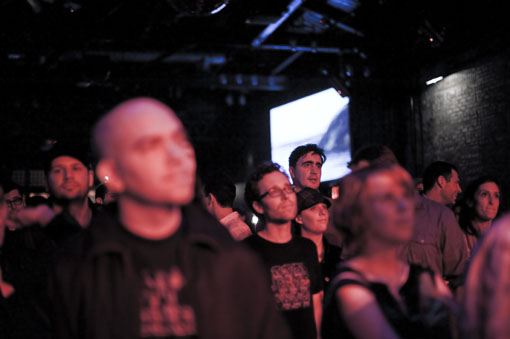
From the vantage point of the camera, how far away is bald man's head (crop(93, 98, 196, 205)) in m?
1.49

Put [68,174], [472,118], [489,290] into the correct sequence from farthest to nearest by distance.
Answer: [472,118]
[68,174]
[489,290]

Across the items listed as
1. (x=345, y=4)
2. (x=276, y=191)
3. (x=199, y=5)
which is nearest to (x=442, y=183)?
(x=276, y=191)

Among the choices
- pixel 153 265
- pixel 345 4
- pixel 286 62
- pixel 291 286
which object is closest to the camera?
pixel 153 265

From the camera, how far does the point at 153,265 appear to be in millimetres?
1516

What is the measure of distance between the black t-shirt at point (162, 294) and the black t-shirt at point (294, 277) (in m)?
1.37

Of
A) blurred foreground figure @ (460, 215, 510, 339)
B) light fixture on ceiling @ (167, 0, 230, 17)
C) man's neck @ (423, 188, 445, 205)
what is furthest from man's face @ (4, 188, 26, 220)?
blurred foreground figure @ (460, 215, 510, 339)

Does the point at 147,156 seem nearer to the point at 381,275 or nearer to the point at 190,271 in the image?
Answer: the point at 190,271

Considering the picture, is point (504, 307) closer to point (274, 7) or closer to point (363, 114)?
point (274, 7)

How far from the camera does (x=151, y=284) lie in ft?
4.90

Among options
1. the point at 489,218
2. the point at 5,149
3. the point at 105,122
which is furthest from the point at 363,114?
the point at 105,122

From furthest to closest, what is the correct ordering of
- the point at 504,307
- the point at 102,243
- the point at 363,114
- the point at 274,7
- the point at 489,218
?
the point at 363,114 → the point at 274,7 → the point at 489,218 → the point at 102,243 → the point at 504,307

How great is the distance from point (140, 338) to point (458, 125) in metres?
8.77

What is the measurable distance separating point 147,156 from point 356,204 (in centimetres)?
72

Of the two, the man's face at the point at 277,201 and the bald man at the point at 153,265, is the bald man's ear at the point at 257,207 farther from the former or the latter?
the bald man at the point at 153,265
